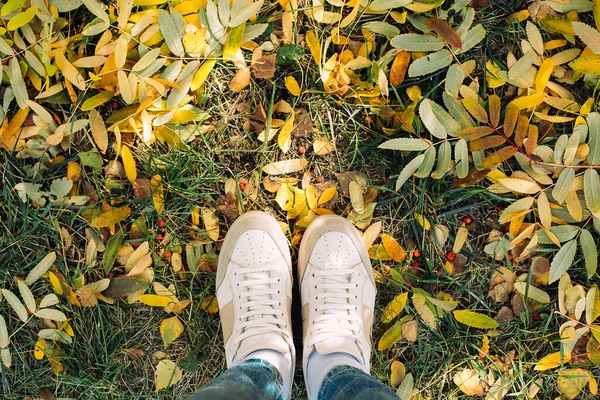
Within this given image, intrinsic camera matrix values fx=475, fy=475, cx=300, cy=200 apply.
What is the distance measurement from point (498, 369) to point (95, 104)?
5.59ft

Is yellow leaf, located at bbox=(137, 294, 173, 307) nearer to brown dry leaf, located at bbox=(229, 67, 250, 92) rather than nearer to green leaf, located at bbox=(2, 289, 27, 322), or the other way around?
green leaf, located at bbox=(2, 289, 27, 322)

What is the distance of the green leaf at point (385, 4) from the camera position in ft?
5.12

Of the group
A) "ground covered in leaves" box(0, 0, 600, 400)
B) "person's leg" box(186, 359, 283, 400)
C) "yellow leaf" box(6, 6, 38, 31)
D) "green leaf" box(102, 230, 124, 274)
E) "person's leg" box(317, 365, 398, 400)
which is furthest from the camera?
"green leaf" box(102, 230, 124, 274)

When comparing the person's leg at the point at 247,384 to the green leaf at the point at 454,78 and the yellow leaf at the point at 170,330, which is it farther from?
the green leaf at the point at 454,78

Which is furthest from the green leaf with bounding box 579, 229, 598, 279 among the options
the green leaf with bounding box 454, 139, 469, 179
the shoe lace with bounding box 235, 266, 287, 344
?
the shoe lace with bounding box 235, 266, 287, 344

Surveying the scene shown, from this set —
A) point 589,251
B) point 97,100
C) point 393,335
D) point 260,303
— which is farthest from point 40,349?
point 589,251

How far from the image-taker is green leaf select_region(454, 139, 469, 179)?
1582 mm

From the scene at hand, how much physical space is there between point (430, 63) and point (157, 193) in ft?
3.40

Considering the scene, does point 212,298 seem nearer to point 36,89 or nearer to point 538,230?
point 36,89

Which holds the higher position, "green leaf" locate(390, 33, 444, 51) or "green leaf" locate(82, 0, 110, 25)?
"green leaf" locate(82, 0, 110, 25)

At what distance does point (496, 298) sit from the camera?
68.7 inches

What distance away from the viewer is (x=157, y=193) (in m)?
1.68

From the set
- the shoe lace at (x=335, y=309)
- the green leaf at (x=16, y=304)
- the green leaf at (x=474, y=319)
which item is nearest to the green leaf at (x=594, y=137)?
the green leaf at (x=474, y=319)

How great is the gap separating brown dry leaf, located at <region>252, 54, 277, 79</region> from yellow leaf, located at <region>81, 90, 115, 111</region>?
499 mm
